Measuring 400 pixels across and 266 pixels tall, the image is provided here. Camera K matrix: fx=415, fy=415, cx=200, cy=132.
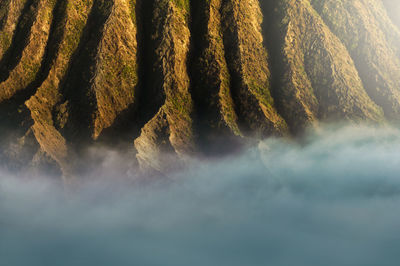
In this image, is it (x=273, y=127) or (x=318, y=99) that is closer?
(x=273, y=127)

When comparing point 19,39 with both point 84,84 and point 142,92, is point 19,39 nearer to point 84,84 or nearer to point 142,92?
point 84,84

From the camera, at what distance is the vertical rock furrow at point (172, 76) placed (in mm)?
85500

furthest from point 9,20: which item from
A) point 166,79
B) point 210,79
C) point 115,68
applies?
point 210,79

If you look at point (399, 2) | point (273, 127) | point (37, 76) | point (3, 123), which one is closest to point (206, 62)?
point (273, 127)

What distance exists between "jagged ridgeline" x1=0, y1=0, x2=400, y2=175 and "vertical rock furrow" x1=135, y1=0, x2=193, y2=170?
0.82ft

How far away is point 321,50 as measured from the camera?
333ft

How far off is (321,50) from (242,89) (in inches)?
956

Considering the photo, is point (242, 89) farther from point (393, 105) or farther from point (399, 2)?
point (399, 2)

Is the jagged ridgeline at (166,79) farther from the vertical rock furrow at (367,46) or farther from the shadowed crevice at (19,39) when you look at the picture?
the vertical rock furrow at (367,46)

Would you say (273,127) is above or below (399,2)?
below

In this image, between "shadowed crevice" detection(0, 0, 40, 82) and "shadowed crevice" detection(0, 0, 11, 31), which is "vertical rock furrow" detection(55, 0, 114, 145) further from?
"shadowed crevice" detection(0, 0, 11, 31)

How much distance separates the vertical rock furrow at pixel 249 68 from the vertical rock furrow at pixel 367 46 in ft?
71.7

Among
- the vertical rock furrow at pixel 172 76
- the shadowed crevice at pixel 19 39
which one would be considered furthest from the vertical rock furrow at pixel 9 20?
the vertical rock furrow at pixel 172 76

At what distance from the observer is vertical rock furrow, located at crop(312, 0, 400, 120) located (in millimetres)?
104375
